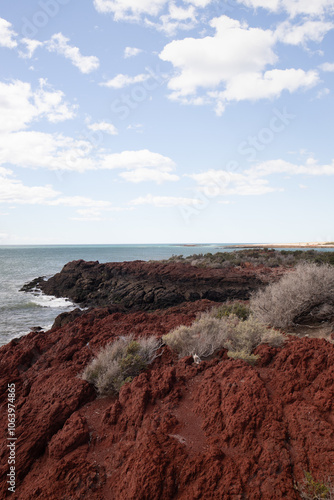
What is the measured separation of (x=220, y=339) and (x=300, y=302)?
11.5 feet

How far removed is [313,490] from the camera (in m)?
3.06

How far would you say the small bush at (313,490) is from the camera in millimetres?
2990

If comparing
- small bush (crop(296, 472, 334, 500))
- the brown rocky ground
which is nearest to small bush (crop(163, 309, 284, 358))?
the brown rocky ground

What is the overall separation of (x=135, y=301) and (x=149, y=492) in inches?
612

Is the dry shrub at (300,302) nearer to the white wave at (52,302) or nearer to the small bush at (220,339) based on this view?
the small bush at (220,339)

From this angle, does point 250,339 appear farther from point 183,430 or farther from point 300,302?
point 300,302

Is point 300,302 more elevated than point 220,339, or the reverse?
point 300,302

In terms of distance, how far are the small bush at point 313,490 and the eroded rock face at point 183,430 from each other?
0.09m

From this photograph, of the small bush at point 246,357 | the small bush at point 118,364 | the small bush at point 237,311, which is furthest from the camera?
the small bush at point 237,311

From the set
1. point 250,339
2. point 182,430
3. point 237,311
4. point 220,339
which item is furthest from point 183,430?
point 237,311

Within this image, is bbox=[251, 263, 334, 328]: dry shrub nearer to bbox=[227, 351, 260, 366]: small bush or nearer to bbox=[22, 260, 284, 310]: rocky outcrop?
bbox=[227, 351, 260, 366]: small bush

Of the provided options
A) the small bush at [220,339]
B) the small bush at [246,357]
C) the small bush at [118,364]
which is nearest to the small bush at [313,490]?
the small bush at [246,357]

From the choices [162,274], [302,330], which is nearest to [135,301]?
[162,274]

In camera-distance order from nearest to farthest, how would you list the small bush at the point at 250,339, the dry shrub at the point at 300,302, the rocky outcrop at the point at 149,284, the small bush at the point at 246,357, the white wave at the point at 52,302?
the small bush at the point at 246,357 → the small bush at the point at 250,339 → the dry shrub at the point at 300,302 → the rocky outcrop at the point at 149,284 → the white wave at the point at 52,302
